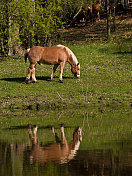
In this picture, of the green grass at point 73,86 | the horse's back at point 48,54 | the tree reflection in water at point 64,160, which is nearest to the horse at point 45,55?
the horse's back at point 48,54

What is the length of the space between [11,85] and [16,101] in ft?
12.3

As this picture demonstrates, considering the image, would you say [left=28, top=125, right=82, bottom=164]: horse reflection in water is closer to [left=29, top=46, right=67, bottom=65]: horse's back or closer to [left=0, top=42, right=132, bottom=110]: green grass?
[left=0, top=42, right=132, bottom=110]: green grass

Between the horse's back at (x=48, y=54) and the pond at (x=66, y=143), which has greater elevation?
the horse's back at (x=48, y=54)

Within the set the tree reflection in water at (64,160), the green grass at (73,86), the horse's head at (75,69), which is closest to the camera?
the tree reflection in water at (64,160)

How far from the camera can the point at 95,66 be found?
34.2 meters

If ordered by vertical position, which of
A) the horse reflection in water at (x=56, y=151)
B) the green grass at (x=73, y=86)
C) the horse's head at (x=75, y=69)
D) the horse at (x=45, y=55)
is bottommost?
the green grass at (x=73, y=86)

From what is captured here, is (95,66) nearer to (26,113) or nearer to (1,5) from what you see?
(1,5)

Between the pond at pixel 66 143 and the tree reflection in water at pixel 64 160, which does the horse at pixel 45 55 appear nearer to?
the pond at pixel 66 143

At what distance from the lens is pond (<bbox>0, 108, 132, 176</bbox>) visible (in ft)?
30.6

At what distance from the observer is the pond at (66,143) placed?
9.31 m

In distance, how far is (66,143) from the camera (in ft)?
40.5

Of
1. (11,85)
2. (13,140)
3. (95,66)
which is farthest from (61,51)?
(13,140)

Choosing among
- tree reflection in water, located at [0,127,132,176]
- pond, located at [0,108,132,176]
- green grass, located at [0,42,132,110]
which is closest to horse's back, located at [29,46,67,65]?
green grass, located at [0,42,132,110]

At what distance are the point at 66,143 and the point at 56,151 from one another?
1.17 m
